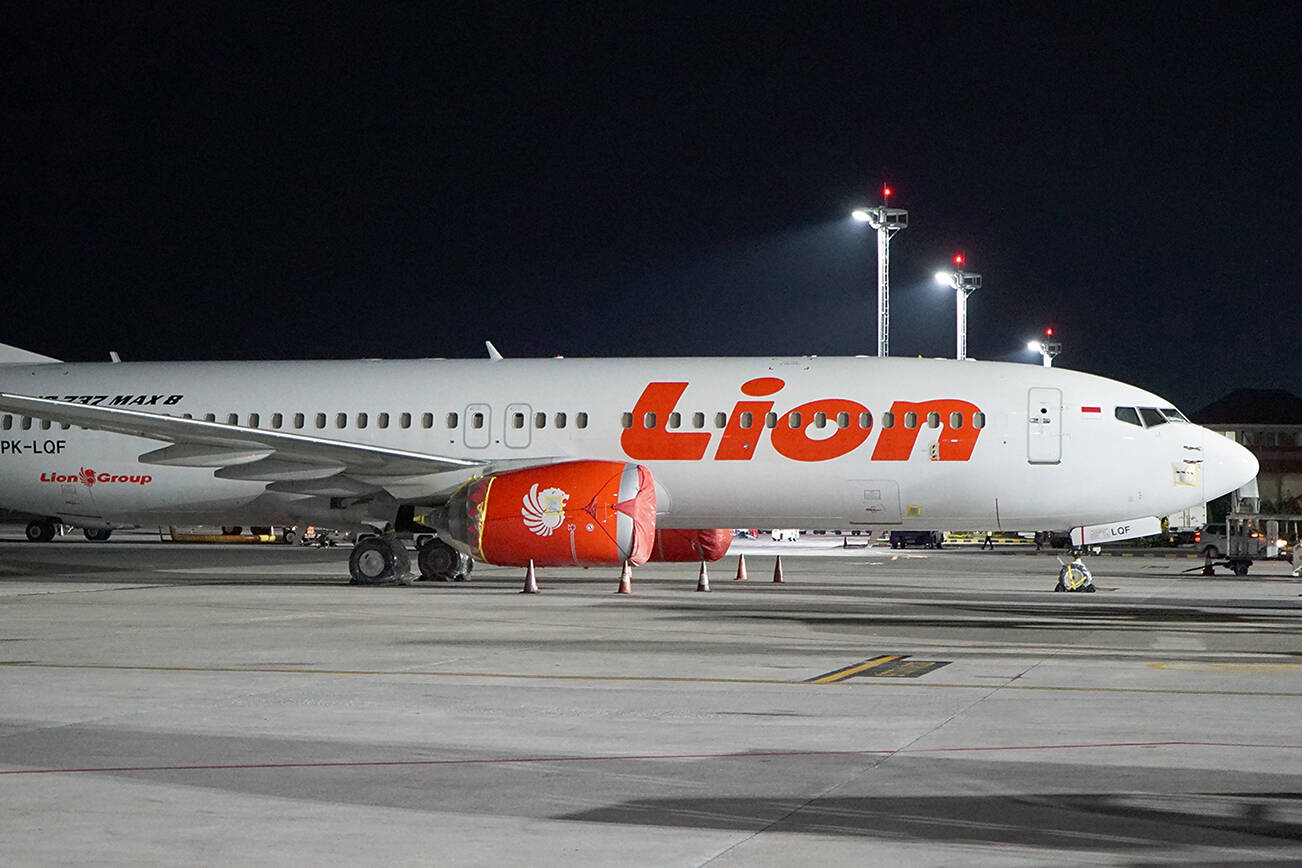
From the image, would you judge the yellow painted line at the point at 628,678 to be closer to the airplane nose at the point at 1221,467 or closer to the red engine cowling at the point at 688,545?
the airplane nose at the point at 1221,467

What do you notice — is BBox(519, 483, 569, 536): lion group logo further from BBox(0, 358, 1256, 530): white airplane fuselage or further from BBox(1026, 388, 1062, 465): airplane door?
BBox(1026, 388, 1062, 465): airplane door

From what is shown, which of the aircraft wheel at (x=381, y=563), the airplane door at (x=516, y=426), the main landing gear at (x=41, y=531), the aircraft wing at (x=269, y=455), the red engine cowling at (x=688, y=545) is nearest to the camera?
the aircraft wing at (x=269, y=455)

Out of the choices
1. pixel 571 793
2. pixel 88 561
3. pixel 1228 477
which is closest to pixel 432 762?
pixel 571 793

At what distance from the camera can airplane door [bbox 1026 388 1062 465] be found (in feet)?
76.4

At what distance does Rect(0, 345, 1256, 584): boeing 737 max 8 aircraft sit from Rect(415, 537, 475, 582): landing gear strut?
4 centimetres

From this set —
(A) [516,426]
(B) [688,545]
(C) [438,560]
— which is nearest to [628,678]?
(A) [516,426]

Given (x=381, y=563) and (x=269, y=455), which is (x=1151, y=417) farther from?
(x=269, y=455)

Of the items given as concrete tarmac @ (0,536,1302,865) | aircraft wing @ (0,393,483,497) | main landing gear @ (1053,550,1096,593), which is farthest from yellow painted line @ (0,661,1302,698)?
main landing gear @ (1053,550,1096,593)

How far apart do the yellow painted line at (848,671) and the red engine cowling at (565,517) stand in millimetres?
8261

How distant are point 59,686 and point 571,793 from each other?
Answer: 556 centimetres

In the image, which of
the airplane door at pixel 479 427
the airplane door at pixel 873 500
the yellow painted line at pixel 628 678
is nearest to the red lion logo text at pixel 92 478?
the airplane door at pixel 479 427

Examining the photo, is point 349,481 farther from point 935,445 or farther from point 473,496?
point 935,445

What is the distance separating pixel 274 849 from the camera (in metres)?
6.03

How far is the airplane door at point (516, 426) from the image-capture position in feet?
82.2
